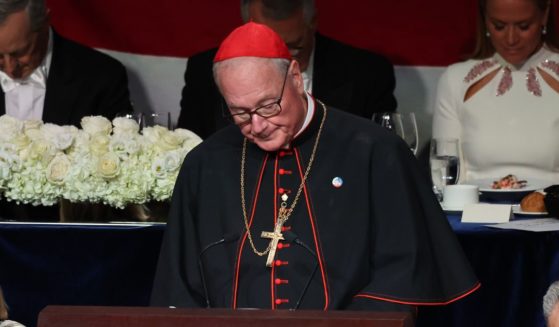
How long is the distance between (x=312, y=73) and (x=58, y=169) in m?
1.58

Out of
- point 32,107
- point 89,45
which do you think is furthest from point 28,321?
point 89,45

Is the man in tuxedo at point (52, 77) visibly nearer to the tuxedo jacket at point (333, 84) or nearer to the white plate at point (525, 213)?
the tuxedo jacket at point (333, 84)

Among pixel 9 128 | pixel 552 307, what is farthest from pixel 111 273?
pixel 552 307

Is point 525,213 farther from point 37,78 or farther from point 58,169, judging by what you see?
point 37,78

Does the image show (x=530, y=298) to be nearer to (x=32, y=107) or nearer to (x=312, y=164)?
(x=312, y=164)

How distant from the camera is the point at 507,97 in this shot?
197 inches

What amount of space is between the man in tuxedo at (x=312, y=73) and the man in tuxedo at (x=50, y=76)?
0.28 m

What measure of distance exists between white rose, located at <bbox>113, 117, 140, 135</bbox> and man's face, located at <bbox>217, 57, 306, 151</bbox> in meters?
0.84

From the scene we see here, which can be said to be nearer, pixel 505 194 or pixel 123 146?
pixel 123 146

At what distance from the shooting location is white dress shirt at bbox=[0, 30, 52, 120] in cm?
514

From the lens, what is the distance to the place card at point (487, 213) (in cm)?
370

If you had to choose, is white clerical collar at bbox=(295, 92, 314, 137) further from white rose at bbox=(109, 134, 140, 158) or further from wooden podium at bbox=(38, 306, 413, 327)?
wooden podium at bbox=(38, 306, 413, 327)

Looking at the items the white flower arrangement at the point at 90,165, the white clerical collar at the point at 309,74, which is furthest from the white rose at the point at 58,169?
the white clerical collar at the point at 309,74

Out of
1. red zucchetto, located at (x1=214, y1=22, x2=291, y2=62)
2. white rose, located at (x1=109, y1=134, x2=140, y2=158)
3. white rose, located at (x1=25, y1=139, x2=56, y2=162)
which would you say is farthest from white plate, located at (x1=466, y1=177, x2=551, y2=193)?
white rose, located at (x1=25, y1=139, x2=56, y2=162)
